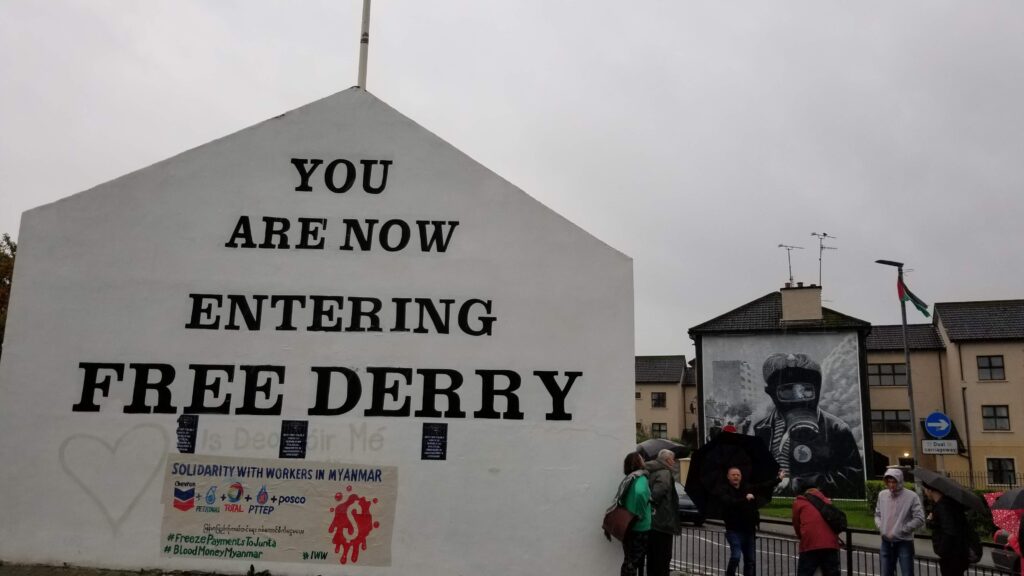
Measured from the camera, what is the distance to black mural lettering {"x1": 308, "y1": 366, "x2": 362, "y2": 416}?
9.88 metres

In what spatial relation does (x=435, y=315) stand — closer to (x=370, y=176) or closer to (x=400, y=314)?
(x=400, y=314)

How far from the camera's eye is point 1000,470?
37781 millimetres

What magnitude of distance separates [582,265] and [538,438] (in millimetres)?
2380

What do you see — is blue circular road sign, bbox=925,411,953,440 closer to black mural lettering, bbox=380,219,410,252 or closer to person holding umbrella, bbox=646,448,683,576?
person holding umbrella, bbox=646,448,683,576

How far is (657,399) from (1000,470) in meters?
23.0

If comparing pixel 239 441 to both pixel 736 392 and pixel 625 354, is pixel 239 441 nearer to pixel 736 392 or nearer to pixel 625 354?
pixel 625 354

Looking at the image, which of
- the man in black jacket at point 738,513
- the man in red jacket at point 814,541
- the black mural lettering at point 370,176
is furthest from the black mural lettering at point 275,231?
the man in red jacket at point 814,541

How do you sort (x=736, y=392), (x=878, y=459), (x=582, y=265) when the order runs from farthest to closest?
(x=878, y=459) → (x=736, y=392) → (x=582, y=265)

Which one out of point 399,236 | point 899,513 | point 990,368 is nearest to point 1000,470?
point 990,368

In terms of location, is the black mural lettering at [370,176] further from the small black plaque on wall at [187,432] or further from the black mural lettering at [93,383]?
the black mural lettering at [93,383]

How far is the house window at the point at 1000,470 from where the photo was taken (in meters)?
37.5

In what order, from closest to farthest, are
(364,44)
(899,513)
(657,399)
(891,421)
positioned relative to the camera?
(899,513), (364,44), (891,421), (657,399)

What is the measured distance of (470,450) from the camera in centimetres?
984

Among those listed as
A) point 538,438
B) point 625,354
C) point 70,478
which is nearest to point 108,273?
point 70,478
